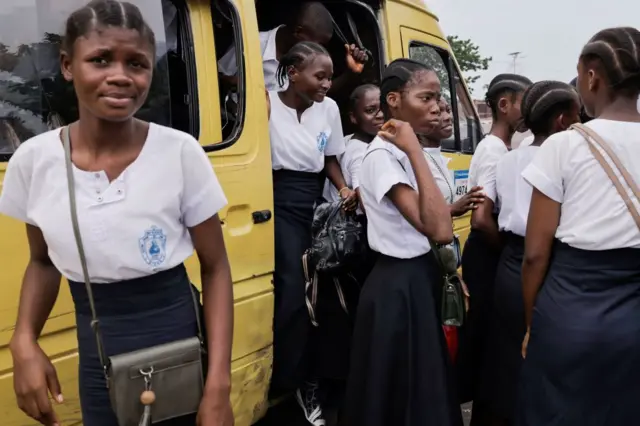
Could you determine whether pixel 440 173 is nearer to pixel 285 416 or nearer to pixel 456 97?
pixel 285 416

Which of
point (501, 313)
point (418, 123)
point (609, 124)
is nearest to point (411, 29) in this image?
point (418, 123)

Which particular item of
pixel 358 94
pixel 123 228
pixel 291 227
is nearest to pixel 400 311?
pixel 291 227

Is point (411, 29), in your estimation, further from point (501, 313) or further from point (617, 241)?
point (617, 241)

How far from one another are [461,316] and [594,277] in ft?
1.85

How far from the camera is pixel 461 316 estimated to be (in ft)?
8.34

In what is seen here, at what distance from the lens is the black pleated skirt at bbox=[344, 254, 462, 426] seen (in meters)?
2.54

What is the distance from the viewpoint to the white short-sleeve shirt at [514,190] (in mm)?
2822

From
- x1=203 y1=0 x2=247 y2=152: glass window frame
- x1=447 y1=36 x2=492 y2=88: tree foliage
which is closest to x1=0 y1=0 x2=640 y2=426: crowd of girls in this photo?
x1=203 y1=0 x2=247 y2=152: glass window frame

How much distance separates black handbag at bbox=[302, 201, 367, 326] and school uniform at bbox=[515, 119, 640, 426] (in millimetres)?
932

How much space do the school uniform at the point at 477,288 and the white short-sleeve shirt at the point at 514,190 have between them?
0.75ft

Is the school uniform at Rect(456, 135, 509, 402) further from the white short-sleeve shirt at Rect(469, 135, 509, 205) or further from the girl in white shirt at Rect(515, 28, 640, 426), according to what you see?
the girl in white shirt at Rect(515, 28, 640, 426)

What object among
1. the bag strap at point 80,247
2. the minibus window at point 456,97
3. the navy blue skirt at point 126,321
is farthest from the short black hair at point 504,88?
the bag strap at point 80,247

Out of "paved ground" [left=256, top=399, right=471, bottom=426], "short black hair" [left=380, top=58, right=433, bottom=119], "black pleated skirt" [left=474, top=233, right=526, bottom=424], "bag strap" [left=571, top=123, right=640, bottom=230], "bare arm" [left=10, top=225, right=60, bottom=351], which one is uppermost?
"short black hair" [left=380, top=58, right=433, bottom=119]

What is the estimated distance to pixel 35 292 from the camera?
1625 millimetres
